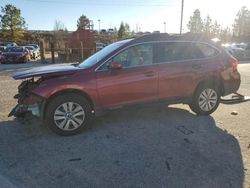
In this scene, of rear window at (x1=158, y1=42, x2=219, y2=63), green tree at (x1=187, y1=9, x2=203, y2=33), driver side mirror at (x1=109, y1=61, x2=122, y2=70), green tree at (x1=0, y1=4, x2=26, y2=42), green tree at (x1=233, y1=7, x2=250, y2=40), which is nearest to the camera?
driver side mirror at (x1=109, y1=61, x2=122, y2=70)

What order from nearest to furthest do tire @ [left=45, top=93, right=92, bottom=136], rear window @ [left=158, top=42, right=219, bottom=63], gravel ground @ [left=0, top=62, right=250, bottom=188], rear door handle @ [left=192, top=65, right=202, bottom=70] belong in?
gravel ground @ [left=0, top=62, right=250, bottom=188] < tire @ [left=45, top=93, right=92, bottom=136] < rear window @ [left=158, top=42, right=219, bottom=63] < rear door handle @ [left=192, top=65, right=202, bottom=70]

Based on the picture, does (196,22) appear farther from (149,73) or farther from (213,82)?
(149,73)

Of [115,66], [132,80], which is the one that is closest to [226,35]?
[132,80]

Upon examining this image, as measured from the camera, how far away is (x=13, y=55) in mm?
24625

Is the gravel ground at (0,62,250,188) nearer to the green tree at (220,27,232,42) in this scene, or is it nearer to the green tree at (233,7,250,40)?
the green tree at (220,27,232,42)

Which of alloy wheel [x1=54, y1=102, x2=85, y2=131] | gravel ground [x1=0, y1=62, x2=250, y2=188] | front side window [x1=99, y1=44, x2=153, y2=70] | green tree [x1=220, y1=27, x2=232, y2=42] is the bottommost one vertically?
gravel ground [x1=0, y1=62, x2=250, y2=188]

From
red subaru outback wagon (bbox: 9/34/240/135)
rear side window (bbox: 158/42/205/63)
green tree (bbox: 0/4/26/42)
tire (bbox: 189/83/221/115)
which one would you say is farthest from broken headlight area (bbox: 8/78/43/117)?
green tree (bbox: 0/4/26/42)

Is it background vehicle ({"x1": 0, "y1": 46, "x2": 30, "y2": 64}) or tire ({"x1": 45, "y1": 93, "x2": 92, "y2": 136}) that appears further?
background vehicle ({"x1": 0, "y1": 46, "x2": 30, "y2": 64})

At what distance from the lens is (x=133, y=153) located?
4500mm

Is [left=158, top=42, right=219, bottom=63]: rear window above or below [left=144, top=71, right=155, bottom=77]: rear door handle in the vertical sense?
above

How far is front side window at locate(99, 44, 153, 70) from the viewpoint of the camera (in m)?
5.71

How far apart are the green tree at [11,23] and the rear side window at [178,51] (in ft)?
189

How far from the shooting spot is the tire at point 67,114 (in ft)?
17.1

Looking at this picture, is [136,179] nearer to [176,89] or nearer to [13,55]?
[176,89]
